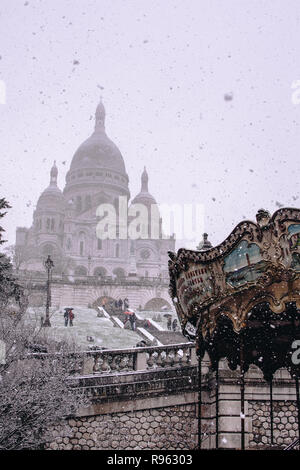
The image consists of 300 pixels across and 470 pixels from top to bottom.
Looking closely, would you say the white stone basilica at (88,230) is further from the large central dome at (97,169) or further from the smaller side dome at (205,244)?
the smaller side dome at (205,244)

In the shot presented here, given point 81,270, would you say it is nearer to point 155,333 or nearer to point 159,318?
point 159,318

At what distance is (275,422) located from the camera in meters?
13.9

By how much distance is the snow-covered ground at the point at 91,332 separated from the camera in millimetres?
23922

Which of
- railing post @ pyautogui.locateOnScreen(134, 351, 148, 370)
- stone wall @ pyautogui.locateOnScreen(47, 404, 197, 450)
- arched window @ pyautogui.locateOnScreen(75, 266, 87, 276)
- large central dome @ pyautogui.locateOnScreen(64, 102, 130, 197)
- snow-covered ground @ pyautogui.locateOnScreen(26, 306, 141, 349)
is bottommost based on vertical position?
stone wall @ pyautogui.locateOnScreen(47, 404, 197, 450)

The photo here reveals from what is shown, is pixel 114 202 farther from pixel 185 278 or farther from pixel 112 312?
pixel 185 278

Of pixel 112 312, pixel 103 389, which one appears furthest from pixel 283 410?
pixel 112 312

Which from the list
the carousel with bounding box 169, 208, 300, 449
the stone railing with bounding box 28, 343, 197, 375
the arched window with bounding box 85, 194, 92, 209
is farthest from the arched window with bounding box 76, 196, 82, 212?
the carousel with bounding box 169, 208, 300, 449

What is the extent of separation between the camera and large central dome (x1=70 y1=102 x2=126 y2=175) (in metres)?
82.0

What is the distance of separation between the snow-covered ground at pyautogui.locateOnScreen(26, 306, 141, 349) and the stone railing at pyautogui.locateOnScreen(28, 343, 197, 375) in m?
8.23

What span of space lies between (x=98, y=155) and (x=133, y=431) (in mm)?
72365

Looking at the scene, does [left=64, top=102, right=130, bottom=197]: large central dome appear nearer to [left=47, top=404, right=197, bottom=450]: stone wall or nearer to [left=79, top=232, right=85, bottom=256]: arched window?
[left=79, top=232, right=85, bottom=256]: arched window

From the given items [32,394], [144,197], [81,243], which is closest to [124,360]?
[32,394]

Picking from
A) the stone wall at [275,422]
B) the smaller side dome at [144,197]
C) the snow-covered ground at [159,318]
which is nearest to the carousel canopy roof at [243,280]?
the stone wall at [275,422]

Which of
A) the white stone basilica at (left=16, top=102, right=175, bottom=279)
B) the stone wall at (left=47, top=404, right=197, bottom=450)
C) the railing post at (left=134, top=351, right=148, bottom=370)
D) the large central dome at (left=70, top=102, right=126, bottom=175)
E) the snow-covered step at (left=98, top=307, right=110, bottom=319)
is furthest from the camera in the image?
the large central dome at (left=70, top=102, right=126, bottom=175)
